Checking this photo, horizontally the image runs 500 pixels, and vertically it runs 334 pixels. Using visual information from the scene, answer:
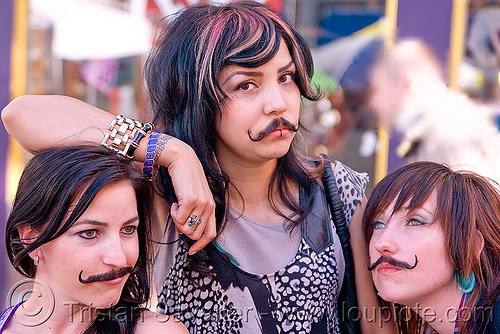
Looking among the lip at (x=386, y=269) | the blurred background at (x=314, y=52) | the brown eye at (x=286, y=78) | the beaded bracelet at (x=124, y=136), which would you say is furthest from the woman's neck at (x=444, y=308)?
the blurred background at (x=314, y=52)

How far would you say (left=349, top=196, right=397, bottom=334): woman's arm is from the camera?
1777 millimetres

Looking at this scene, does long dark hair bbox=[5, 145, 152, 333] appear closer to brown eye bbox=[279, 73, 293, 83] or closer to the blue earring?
brown eye bbox=[279, 73, 293, 83]

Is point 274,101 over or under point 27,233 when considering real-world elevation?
over

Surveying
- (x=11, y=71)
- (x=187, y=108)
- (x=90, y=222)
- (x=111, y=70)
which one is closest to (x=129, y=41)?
(x=111, y=70)

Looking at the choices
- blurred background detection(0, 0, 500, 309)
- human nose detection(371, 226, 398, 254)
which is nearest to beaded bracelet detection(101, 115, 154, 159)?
human nose detection(371, 226, 398, 254)

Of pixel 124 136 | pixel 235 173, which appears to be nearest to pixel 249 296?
pixel 235 173

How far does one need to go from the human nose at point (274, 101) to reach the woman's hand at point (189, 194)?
0.26m

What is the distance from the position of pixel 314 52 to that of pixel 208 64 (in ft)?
7.78

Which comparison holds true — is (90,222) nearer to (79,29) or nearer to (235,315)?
(235,315)

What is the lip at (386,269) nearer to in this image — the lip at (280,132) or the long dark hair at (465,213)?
the long dark hair at (465,213)

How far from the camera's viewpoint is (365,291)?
70.1 inches

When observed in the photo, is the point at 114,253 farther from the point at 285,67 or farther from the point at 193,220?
the point at 285,67

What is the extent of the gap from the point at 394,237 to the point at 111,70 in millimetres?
2924

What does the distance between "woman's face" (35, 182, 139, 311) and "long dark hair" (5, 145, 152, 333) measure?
27mm
